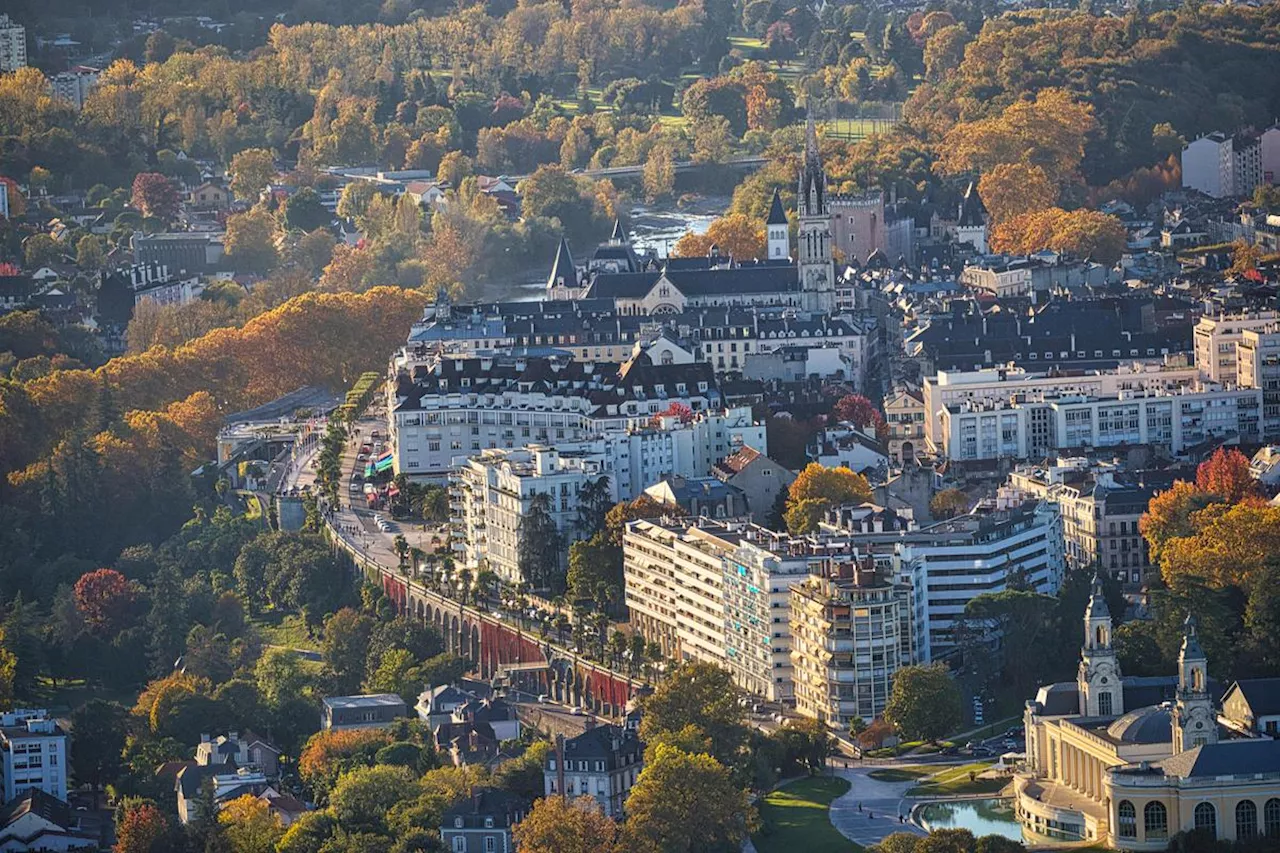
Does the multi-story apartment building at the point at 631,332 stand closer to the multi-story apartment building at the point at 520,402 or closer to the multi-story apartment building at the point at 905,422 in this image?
the multi-story apartment building at the point at 520,402

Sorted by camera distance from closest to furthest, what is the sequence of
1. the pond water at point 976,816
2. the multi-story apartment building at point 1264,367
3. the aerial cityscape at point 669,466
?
the pond water at point 976,816 → the aerial cityscape at point 669,466 → the multi-story apartment building at point 1264,367

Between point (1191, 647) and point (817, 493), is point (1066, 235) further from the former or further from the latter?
point (1191, 647)

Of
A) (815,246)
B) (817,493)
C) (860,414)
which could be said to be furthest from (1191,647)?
(815,246)

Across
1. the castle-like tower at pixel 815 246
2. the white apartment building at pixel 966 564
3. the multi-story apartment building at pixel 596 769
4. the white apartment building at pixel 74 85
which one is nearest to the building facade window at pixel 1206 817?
the multi-story apartment building at pixel 596 769

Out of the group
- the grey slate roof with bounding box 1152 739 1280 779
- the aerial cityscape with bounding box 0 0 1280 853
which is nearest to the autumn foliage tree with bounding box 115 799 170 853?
the aerial cityscape with bounding box 0 0 1280 853

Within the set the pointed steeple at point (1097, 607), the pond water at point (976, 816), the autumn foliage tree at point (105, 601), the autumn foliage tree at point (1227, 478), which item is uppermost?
the pointed steeple at point (1097, 607)
